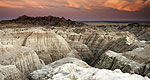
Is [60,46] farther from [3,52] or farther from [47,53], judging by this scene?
[3,52]

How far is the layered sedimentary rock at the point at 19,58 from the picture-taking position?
62.7 feet

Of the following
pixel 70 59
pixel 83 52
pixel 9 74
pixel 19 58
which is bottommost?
pixel 83 52

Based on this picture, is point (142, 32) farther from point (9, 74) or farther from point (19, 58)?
point (9, 74)

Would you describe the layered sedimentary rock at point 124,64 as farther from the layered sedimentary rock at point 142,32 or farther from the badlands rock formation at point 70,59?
the layered sedimentary rock at point 142,32

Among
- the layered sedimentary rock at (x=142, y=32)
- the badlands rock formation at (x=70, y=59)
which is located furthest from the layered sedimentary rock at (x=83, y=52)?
the layered sedimentary rock at (x=142, y=32)

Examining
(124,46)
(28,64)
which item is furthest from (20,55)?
(124,46)

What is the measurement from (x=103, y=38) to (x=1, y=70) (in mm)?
Result: 40145

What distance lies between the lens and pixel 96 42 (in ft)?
160

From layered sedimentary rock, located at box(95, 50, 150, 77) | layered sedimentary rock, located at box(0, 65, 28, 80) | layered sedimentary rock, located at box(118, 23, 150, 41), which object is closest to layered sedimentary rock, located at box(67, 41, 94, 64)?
layered sedimentary rock, located at box(95, 50, 150, 77)

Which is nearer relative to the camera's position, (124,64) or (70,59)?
(124,64)

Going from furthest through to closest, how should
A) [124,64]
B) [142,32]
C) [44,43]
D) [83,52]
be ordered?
[142,32], [83,52], [44,43], [124,64]

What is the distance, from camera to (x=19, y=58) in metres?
20.4

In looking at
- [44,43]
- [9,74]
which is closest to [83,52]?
[44,43]

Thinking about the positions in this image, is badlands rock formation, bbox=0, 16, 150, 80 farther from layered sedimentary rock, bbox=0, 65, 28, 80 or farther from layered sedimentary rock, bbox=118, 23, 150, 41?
layered sedimentary rock, bbox=118, 23, 150, 41
